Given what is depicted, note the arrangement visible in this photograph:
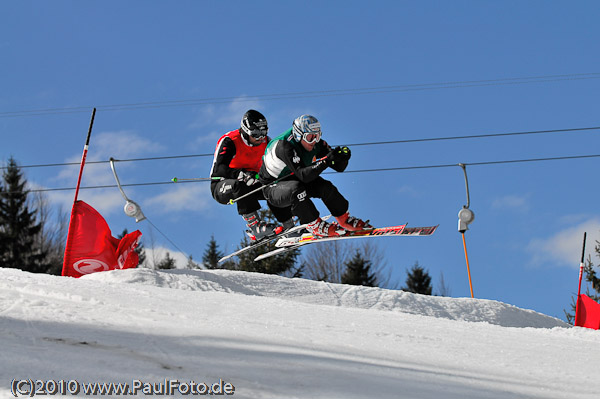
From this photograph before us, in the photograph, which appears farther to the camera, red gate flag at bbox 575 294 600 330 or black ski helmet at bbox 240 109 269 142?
red gate flag at bbox 575 294 600 330

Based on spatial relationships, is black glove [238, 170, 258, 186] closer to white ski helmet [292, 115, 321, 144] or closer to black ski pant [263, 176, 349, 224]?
black ski pant [263, 176, 349, 224]

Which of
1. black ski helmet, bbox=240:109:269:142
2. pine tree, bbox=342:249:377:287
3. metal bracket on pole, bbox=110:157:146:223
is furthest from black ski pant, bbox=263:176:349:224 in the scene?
pine tree, bbox=342:249:377:287

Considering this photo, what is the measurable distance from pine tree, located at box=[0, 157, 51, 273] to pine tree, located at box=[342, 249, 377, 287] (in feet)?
40.5

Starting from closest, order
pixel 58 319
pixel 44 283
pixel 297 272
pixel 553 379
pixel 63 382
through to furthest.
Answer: pixel 63 382 < pixel 553 379 < pixel 58 319 < pixel 44 283 < pixel 297 272

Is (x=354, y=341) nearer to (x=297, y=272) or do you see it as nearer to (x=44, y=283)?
(x=44, y=283)

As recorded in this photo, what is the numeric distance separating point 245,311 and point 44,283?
7.37 feet

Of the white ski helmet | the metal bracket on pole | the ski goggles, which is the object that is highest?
the white ski helmet

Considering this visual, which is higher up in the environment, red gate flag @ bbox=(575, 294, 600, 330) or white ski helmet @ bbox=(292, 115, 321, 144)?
white ski helmet @ bbox=(292, 115, 321, 144)

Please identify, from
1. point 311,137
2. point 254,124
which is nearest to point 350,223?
point 311,137

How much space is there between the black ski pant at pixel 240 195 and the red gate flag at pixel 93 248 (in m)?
2.12

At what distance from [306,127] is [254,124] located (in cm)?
102

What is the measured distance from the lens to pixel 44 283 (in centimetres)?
707

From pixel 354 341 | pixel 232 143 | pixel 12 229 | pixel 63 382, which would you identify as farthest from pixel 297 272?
pixel 63 382

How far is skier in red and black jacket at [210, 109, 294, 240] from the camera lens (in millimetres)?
9820
